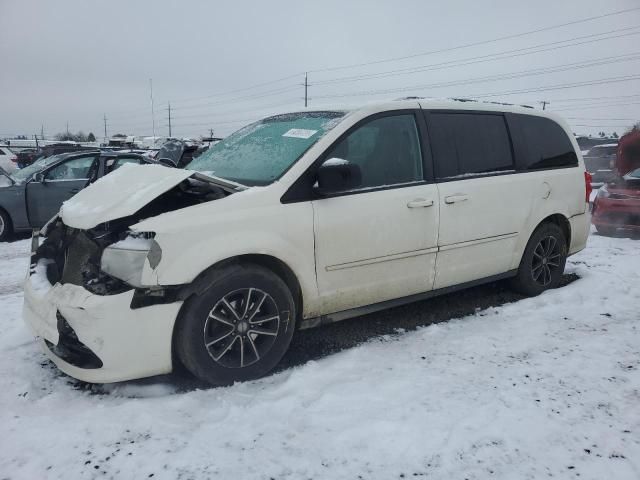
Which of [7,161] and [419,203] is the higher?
[7,161]

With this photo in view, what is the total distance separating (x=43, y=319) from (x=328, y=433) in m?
1.80

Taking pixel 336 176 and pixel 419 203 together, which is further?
pixel 419 203

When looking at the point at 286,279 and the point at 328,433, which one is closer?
the point at 328,433

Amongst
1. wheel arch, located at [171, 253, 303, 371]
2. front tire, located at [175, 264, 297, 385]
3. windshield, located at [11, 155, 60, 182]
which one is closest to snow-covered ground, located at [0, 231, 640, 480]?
front tire, located at [175, 264, 297, 385]

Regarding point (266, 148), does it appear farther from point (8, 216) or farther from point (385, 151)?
point (8, 216)

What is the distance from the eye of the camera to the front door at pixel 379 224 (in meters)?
3.18

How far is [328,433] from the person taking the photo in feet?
7.86

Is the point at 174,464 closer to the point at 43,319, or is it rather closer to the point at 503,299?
the point at 43,319

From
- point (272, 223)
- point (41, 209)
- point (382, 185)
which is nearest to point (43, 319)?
point (272, 223)

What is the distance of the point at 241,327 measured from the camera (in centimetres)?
290

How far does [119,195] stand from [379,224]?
1.75 m

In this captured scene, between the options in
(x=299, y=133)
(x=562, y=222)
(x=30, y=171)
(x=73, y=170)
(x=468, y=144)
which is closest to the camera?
(x=299, y=133)

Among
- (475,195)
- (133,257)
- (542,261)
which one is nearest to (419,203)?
(475,195)

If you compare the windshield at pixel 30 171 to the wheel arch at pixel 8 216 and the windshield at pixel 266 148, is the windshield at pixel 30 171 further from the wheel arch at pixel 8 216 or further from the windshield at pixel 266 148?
the windshield at pixel 266 148
